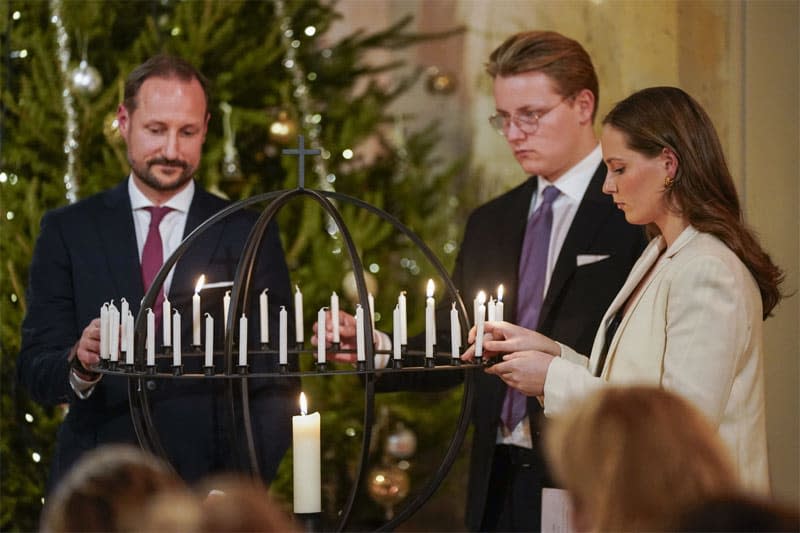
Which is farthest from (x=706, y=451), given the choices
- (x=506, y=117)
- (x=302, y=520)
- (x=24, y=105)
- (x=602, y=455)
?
(x=24, y=105)

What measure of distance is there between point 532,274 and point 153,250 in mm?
1094

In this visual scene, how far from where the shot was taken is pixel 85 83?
15.1 ft

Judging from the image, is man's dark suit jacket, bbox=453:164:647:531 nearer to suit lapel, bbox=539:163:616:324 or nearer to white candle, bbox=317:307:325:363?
suit lapel, bbox=539:163:616:324

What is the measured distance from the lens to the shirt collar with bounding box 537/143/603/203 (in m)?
3.36

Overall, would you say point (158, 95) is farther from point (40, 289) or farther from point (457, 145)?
point (457, 145)

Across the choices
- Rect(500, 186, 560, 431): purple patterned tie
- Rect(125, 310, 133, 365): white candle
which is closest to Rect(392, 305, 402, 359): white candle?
Rect(125, 310, 133, 365): white candle

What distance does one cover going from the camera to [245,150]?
5.12 meters

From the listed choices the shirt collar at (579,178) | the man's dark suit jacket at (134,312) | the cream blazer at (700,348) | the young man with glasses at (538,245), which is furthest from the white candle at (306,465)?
the shirt collar at (579,178)

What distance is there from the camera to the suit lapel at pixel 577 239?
325cm

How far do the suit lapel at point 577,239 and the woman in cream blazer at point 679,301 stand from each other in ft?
1.46

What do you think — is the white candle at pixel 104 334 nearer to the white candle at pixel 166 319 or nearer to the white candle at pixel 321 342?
the white candle at pixel 166 319

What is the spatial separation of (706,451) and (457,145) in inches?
165

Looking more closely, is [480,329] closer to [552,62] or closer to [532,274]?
[532,274]

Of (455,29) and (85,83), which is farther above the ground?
(455,29)
